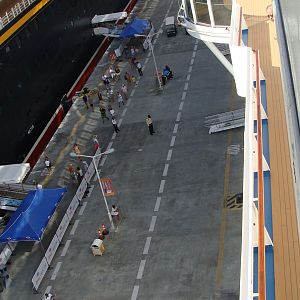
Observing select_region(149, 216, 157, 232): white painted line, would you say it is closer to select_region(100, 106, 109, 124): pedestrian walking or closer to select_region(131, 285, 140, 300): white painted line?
select_region(131, 285, 140, 300): white painted line

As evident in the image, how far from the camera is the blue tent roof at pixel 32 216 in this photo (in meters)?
26.6

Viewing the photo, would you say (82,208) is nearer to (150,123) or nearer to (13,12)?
(150,123)

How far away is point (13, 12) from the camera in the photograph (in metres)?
35.3

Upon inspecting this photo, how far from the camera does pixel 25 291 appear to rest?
25516 millimetres

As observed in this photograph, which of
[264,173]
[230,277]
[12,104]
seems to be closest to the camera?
[264,173]

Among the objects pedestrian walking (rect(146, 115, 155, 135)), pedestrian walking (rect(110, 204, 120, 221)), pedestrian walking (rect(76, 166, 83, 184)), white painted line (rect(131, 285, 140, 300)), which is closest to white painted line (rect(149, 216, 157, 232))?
pedestrian walking (rect(110, 204, 120, 221))

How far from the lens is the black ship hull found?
112 ft

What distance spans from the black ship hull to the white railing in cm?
102

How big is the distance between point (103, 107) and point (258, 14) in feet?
58.2

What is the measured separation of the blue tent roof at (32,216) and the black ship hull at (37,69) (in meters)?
5.48

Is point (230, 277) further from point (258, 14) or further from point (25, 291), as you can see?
point (258, 14)

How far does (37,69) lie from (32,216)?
14241mm

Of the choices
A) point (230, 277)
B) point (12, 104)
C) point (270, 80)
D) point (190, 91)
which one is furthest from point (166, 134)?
point (270, 80)

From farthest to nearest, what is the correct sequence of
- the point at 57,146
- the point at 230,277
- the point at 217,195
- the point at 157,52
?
the point at 157,52
the point at 57,146
the point at 217,195
the point at 230,277
